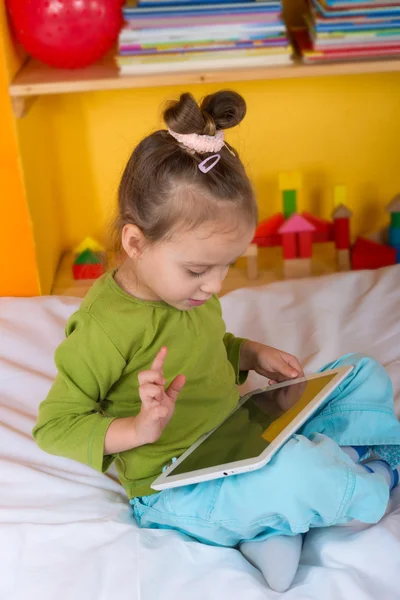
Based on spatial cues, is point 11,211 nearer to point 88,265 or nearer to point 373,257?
point 88,265

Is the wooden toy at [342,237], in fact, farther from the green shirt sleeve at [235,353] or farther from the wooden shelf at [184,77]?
the green shirt sleeve at [235,353]

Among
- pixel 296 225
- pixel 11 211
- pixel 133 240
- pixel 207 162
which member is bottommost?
pixel 296 225

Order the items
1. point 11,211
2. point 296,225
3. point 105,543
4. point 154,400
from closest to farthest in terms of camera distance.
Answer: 1. point 154,400
2. point 105,543
3. point 11,211
4. point 296,225

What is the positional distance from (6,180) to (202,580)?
1055mm

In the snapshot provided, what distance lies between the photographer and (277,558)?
1059mm

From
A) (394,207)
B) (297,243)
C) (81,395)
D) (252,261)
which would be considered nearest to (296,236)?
(297,243)

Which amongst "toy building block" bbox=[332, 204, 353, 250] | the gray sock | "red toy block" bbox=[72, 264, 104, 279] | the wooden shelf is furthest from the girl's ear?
"toy building block" bbox=[332, 204, 353, 250]

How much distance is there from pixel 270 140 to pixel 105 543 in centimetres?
123

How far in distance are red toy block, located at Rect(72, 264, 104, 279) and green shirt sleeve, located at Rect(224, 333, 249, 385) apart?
706 millimetres

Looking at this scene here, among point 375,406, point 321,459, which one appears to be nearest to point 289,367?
point 375,406

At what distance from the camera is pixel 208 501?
3.59 feet

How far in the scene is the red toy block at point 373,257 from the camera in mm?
2066

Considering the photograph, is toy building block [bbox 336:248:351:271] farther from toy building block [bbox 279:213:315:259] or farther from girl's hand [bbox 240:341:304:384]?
girl's hand [bbox 240:341:304:384]

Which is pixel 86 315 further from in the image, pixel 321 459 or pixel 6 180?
pixel 6 180
